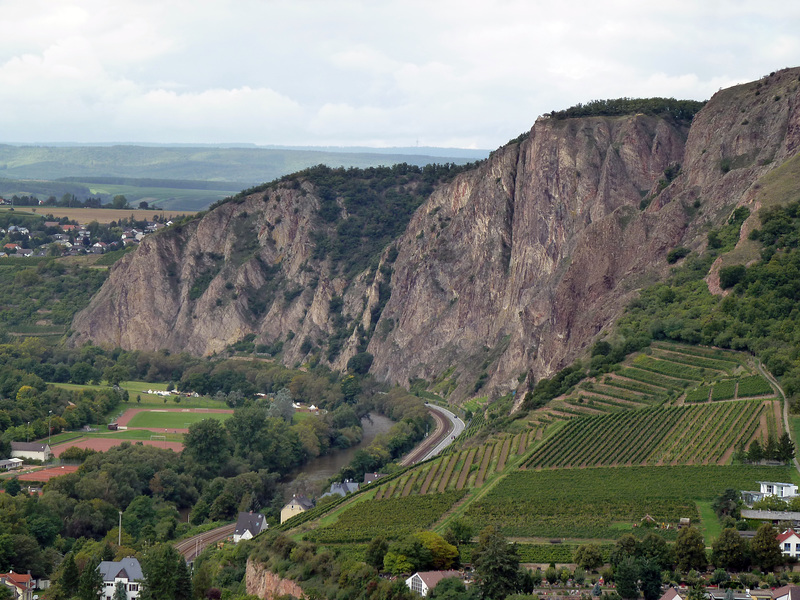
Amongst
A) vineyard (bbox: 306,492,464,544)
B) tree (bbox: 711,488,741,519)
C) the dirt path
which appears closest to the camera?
tree (bbox: 711,488,741,519)

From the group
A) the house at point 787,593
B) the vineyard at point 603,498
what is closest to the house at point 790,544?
the vineyard at point 603,498

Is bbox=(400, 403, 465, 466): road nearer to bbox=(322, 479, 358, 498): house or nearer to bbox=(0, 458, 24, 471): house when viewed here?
bbox=(322, 479, 358, 498): house

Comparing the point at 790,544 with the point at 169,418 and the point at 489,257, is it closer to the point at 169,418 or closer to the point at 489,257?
the point at 169,418

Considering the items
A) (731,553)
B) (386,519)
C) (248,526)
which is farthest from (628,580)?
(248,526)

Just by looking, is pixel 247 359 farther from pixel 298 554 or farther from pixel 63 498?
pixel 298 554

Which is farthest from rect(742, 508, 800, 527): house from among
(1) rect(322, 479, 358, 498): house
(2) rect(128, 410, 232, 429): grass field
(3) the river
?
(2) rect(128, 410, 232, 429): grass field
